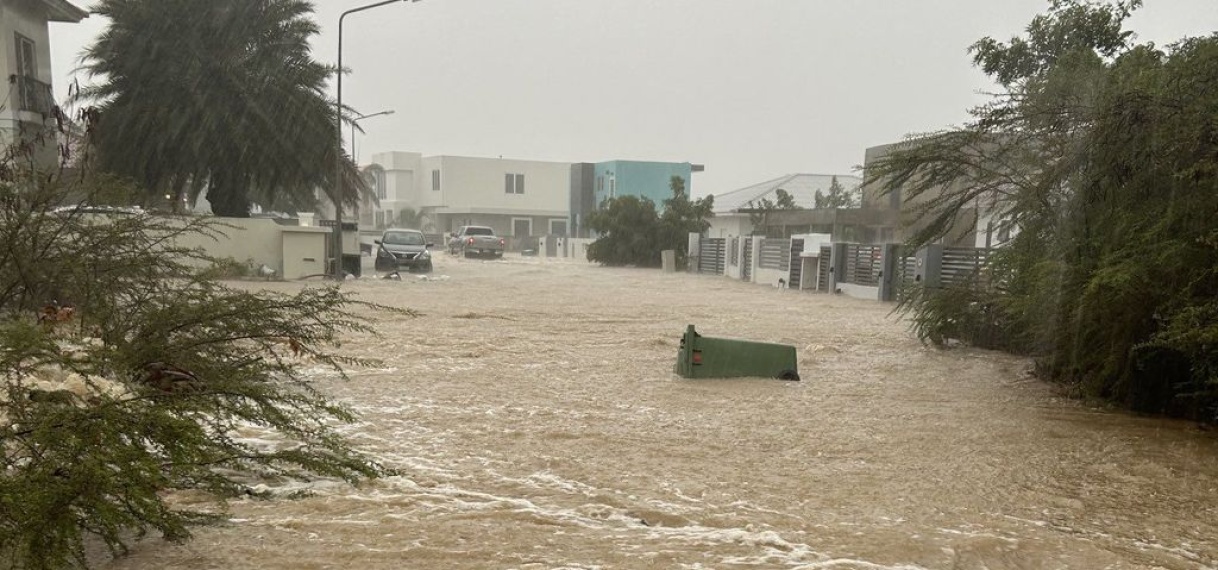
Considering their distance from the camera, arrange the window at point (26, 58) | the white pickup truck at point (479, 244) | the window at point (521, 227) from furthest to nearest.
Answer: the window at point (521, 227) → the white pickup truck at point (479, 244) → the window at point (26, 58)

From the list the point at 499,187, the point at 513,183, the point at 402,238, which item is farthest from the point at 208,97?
the point at 513,183

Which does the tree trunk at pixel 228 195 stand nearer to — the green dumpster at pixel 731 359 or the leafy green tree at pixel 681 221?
the leafy green tree at pixel 681 221

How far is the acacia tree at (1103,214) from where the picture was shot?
7.43 m

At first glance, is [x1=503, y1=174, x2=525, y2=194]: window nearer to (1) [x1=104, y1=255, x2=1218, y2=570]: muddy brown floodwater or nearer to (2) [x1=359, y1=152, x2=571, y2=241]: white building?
(2) [x1=359, y1=152, x2=571, y2=241]: white building

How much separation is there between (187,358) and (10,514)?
3501 millimetres

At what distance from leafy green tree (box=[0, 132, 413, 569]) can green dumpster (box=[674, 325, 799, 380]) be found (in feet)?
12.2

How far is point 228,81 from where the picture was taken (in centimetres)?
2509

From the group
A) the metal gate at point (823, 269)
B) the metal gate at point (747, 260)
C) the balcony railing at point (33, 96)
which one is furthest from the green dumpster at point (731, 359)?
the metal gate at point (747, 260)

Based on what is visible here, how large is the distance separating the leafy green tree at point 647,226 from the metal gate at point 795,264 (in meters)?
12.9

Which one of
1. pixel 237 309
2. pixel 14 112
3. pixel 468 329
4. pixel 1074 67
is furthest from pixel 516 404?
pixel 14 112

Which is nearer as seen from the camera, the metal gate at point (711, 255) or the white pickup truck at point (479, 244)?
the metal gate at point (711, 255)

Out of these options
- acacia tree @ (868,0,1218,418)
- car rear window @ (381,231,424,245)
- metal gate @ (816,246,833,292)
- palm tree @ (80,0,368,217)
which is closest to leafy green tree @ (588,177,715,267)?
car rear window @ (381,231,424,245)

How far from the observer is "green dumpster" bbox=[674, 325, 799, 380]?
32.1 ft

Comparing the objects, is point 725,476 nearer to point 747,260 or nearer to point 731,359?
point 731,359
